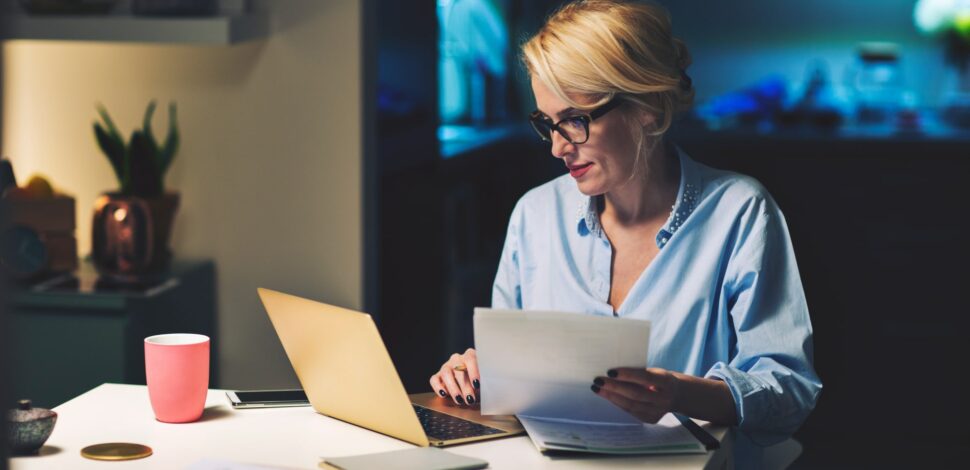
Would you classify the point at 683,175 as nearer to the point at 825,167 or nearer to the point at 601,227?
the point at 601,227

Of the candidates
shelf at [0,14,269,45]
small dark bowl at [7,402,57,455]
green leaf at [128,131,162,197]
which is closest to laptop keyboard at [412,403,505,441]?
small dark bowl at [7,402,57,455]

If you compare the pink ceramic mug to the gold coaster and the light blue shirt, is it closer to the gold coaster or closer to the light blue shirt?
the gold coaster

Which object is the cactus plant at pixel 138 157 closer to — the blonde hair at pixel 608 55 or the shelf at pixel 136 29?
the shelf at pixel 136 29

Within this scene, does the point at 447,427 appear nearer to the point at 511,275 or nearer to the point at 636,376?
the point at 636,376

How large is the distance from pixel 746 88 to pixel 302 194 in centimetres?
228

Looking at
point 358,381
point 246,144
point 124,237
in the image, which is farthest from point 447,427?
point 246,144

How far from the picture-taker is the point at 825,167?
381 centimetres

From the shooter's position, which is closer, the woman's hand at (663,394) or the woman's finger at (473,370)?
the woman's hand at (663,394)

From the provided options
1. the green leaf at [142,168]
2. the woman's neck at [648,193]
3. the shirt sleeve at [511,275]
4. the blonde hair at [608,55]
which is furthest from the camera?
the green leaf at [142,168]

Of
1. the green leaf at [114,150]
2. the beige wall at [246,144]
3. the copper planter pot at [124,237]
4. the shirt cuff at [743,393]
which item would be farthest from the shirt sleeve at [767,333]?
the green leaf at [114,150]

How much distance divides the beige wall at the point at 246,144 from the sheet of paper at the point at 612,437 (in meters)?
1.60

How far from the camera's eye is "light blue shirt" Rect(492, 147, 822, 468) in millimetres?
1565

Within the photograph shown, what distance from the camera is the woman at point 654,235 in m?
1.60

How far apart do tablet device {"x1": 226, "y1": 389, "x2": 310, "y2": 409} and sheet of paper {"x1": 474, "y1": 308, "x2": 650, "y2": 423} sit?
28 centimetres
